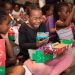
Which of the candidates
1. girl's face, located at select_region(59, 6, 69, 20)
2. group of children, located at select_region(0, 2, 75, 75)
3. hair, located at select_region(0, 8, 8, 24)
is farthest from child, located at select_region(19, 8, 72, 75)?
girl's face, located at select_region(59, 6, 69, 20)

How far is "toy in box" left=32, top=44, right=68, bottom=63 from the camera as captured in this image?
186 centimetres

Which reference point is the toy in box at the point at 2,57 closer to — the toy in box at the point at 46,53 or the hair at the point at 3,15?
the hair at the point at 3,15

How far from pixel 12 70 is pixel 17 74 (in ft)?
0.19

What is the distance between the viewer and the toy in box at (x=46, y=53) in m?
1.86

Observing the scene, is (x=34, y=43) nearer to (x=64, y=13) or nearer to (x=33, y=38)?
(x=33, y=38)

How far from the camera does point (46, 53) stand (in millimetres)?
1882

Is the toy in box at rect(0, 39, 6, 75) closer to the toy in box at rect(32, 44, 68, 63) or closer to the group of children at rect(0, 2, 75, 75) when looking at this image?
the group of children at rect(0, 2, 75, 75)

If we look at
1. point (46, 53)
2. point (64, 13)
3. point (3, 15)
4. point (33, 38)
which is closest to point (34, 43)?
point (33, 38)

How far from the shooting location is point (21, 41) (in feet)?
6.54

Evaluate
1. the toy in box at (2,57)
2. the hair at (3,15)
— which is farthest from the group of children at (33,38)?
the toy in box at (2,57)

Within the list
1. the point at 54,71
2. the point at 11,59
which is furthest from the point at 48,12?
the point at 11,59

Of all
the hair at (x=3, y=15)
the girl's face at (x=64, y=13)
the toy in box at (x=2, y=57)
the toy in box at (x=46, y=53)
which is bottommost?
the toy in box at (x=46, y=53)

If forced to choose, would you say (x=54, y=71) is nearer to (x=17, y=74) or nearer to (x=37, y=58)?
(x=37, y=58)

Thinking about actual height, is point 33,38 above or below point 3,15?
below
